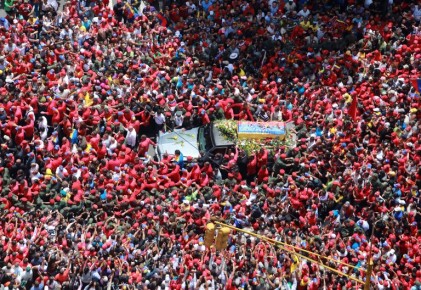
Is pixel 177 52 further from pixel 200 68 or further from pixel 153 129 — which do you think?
pixel 153 129

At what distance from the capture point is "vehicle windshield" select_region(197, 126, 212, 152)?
3406 centimetres

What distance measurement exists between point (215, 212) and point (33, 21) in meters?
11.1

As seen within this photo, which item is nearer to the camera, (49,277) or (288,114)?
(49,277)

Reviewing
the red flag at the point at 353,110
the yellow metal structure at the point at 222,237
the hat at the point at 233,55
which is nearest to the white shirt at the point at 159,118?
the hat at the point at 233,55

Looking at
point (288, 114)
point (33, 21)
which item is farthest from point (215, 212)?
point (33, 21)

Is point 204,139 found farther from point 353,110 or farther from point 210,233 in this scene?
point 210,233

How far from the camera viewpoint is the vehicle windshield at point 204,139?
34062 mm

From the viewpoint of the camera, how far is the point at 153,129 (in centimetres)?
3531

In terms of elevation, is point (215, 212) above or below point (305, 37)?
below

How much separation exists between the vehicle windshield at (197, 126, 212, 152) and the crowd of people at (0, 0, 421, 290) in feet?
1.51

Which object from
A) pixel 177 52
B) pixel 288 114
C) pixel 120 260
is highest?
pixel 177 52

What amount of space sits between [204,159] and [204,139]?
832 mm

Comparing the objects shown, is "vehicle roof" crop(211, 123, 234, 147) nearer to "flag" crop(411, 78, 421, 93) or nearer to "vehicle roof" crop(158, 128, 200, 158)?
"vehicle roof" crop(158, 128, 200, 158)

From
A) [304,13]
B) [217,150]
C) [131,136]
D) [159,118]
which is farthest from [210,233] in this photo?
[304,13]
